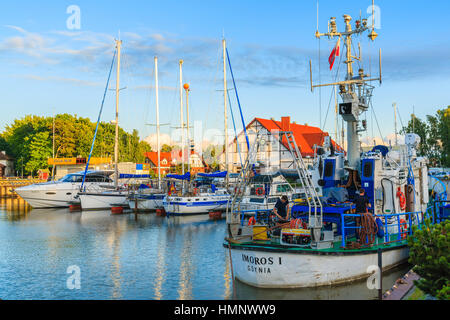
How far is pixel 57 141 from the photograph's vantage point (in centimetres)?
8812

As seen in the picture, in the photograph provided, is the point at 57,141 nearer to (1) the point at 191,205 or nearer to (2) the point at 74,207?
(2) the point at 74,207

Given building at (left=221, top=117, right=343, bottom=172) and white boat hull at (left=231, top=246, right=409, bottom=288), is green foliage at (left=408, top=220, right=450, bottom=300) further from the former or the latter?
building at (left=221, top=117, right=343, bottom=172)

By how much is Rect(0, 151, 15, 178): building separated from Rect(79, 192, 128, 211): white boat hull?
6603cm

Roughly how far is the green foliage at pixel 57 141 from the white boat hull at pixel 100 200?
3797 cm

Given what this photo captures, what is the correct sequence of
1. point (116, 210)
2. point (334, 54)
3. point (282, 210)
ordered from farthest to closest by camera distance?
1. point (116, 210)
2. point (334, 54)
3. point (282, 210)

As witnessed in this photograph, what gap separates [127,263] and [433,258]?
47.2 ft

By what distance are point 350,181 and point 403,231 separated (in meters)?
2.80

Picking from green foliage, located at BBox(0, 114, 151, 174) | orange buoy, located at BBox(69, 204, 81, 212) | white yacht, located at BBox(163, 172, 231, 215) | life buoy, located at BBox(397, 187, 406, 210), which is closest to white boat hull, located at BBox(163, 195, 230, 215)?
white yacht, located at BBox(163, 172, 231, 215)

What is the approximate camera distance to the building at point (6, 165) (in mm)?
101312

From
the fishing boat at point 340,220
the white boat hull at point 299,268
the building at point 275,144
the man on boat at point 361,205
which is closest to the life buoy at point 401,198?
the fishing boat at point 340,220

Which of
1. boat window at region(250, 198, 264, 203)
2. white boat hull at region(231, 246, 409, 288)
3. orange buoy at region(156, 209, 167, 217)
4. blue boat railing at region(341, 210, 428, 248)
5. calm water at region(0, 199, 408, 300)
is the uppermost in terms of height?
blue boat railing at region(341, 210, 428, 248)

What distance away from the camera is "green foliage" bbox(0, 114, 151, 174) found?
87.5m

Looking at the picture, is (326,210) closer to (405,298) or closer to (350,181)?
(350,181)

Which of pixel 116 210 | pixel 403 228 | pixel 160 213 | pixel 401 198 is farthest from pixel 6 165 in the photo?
pixel 403 228
